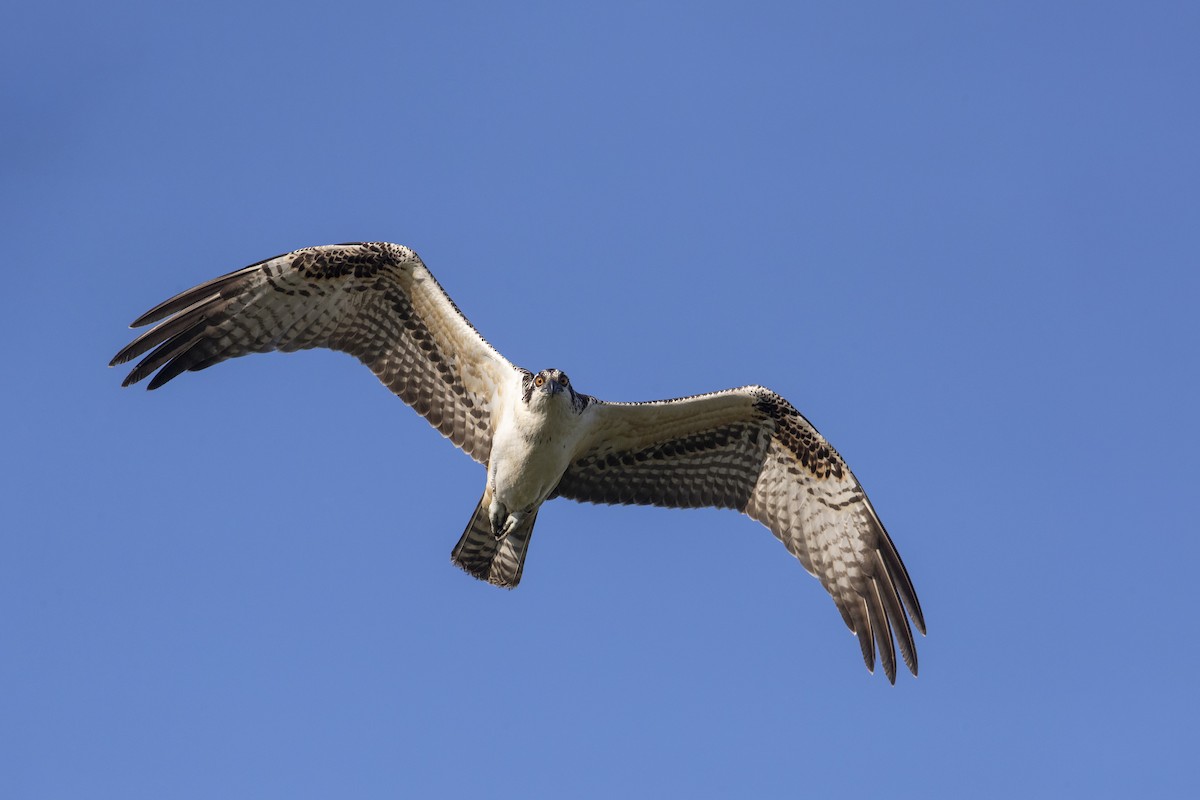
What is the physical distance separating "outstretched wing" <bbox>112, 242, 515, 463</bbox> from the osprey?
1 cm

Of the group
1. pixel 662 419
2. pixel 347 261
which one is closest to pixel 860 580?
pixel 662 419

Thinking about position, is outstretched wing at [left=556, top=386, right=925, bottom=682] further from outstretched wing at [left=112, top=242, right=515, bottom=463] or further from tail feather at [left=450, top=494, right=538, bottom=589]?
outstretched wing at [left=112, top=242, right=515, bottom=463]

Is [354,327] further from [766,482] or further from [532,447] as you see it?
[766,482]

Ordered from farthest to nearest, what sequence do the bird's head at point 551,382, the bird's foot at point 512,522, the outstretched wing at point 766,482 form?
1. the outstretched wing at point 766,482
2. the bird's foot at point 512,522
3. the bird's head at point 551,382

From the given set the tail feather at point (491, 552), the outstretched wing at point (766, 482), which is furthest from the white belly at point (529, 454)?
the outstretched wing at point (766, 482)

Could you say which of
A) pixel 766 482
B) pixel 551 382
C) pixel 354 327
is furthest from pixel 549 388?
pixel 766 482

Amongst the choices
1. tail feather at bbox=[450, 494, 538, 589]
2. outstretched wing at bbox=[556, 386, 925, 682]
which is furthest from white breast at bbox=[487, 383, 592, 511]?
outstretched wing at bbox=[556, 386, 925, 682]

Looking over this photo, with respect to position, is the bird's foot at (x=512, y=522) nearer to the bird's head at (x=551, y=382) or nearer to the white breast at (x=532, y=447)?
the white breast at (x=532, y=447)

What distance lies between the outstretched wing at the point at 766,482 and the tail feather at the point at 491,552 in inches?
31.1

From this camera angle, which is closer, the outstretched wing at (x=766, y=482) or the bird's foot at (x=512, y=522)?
the bird's foot at (x=512, y=522)

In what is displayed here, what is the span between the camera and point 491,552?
13391 mm

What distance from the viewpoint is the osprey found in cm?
1295

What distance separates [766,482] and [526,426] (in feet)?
8.98

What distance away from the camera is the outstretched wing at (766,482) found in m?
13.4
